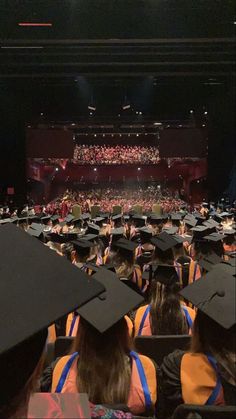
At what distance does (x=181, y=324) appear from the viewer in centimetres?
311

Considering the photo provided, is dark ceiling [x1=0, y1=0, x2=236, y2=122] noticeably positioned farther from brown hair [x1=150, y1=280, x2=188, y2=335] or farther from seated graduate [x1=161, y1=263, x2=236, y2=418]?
seated graduate [x1=161, y1=263, x2=236, y2=418]

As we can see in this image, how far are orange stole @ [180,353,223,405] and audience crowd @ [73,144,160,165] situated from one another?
19.5m

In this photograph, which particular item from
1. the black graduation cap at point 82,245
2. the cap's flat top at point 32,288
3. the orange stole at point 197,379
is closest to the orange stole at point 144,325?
the orange stole at point 197,379

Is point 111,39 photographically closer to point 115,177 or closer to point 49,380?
point 115,177

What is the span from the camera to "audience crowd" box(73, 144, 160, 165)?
2130 centimetres

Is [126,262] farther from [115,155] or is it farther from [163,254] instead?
[115,155]

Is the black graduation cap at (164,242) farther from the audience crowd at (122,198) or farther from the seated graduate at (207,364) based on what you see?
the audience crowd at (122,198)

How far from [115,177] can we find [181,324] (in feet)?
62.6

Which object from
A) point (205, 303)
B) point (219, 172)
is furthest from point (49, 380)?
point (219, 172)

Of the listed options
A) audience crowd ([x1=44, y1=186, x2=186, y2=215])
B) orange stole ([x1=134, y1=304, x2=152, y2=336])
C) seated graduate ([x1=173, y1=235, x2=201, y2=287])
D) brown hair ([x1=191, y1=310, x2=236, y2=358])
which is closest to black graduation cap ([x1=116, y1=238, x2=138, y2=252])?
seated graduate ([x1=173, y1=235, x2=201, y2=287])

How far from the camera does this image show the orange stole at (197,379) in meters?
1.92

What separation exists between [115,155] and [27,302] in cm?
2011

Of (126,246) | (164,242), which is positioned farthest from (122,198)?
(164,242)

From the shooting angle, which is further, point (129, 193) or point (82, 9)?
point (129, 193)
